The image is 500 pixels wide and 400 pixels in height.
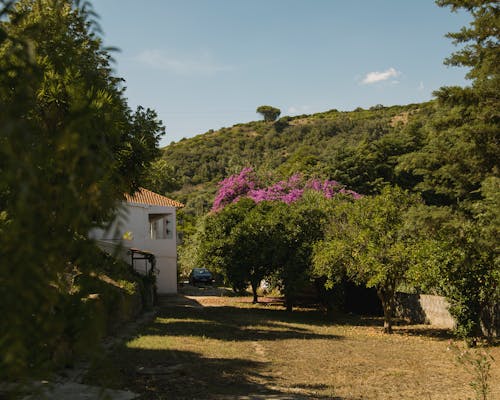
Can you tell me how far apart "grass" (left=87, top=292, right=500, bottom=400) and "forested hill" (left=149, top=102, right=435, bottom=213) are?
22.3 meters

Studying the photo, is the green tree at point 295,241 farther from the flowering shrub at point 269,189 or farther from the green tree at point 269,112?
the green tree at point 269,112

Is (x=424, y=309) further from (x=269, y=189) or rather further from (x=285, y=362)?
(x=269, y=189)

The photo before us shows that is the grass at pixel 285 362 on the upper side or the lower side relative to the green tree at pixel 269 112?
lower

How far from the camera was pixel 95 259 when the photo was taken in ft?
7.13

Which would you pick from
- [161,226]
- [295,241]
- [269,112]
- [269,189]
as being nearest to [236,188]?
[269,189]

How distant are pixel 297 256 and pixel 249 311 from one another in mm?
3903

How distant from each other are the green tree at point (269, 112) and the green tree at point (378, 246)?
106 m

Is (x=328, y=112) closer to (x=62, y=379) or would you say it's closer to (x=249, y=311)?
(x=249, y=311)

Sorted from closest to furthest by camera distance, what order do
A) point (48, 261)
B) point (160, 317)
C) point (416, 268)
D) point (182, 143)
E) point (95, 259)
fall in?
point (48, 261)
point (95, 259)
point (416, 268)
point (160, 317)
point (182, 143)

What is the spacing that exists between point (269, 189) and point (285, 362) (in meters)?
24.2

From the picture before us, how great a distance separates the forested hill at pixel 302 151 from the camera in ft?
143

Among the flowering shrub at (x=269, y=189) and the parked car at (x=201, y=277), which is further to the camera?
the parked car at (x=201, y=277)

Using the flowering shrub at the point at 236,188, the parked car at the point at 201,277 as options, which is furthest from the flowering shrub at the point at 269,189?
the parked car at the point at 201,277

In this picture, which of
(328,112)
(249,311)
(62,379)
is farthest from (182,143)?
(62,379)
